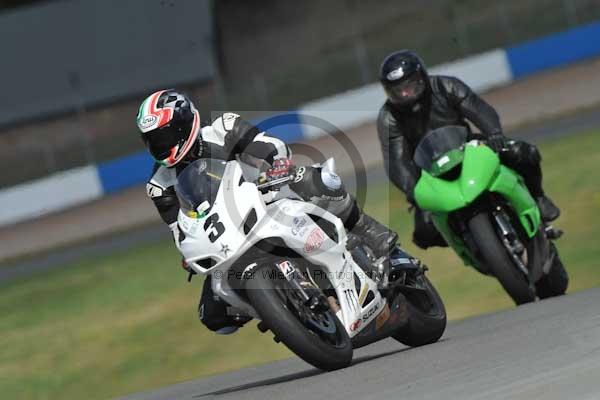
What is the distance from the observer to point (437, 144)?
27.5ft

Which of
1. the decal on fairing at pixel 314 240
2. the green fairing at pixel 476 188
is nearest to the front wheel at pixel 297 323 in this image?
the decal on fairing at pixel 314 240

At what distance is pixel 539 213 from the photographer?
28.4 feet

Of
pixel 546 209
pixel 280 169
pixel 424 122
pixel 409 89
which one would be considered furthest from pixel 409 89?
pixel 280 169

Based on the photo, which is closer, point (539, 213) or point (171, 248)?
point (539, 213)

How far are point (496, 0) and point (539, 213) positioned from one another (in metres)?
24.5

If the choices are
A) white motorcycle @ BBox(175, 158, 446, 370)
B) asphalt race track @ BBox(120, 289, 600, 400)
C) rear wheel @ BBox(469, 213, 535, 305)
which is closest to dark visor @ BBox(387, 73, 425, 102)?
rear wheel @ BBox(469, 213, 535, 305)

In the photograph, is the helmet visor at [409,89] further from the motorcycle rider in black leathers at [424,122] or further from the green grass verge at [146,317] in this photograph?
the green grass verge at [146,317]

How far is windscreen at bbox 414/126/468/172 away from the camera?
8.32 metres

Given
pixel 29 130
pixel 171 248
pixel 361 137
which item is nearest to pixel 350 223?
pixel 171 248

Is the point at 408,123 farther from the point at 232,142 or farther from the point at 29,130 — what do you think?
the point at 29,130

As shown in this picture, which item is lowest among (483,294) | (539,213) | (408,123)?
(483,294)

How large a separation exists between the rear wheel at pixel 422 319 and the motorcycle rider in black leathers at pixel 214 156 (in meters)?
0.38

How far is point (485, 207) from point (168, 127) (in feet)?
8.87

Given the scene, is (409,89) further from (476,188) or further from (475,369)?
(475,369)
